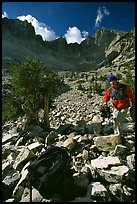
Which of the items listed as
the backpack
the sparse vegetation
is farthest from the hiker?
the sparse vegetation

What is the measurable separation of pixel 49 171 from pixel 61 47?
427 ft

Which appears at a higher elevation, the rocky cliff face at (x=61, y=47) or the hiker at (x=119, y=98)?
the rocky cliff face at (x=61, y=47)

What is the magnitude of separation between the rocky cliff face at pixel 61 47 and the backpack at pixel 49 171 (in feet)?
275

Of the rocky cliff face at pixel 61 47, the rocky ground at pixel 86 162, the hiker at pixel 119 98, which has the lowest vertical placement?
the rocky ground at pixel 86 162

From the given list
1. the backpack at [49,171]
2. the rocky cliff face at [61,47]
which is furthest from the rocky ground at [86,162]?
the rocky cliff face at [61,47]

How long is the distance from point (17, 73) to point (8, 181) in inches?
224

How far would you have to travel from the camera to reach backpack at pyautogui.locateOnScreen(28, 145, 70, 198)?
6.44m

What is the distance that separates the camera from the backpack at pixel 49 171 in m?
6.44

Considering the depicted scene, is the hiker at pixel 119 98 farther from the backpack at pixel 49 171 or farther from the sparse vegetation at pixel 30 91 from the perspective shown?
the sparse vegetation at pixel 30 91

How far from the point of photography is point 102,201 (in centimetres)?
618

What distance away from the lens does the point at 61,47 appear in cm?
13388

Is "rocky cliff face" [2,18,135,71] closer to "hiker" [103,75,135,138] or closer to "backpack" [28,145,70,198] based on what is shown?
"hiker" [103,75,135,138]

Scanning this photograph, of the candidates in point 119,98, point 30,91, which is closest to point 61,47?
point 30,91

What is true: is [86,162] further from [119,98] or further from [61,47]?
[61,47]
